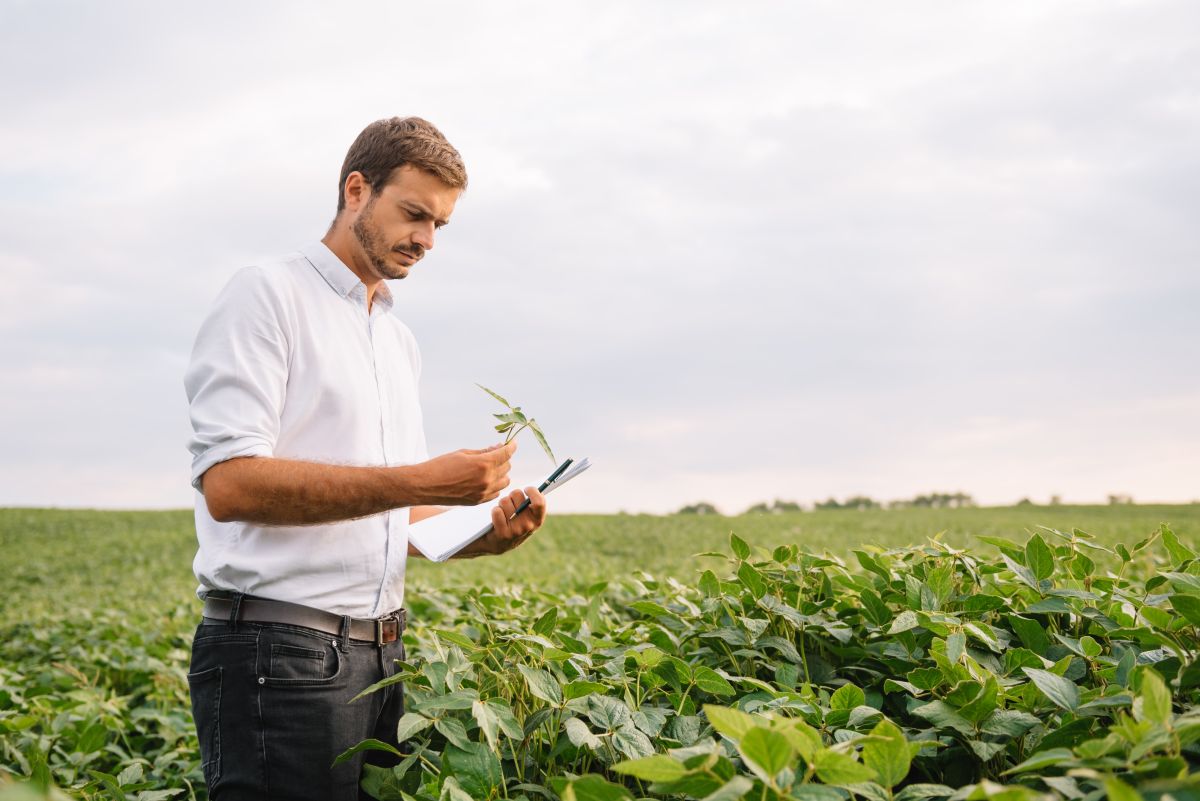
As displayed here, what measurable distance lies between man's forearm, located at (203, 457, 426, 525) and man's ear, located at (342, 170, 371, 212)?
92cm

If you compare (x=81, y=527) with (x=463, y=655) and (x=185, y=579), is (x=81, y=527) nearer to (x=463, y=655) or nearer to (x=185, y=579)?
(x=185, y=579)

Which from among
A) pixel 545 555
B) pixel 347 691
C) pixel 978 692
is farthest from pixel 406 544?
pixel 545 555

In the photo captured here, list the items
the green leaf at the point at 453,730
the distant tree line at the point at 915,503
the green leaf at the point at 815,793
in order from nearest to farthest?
the green leaf at the point at 815,793 < the green leaf at the point at 453,730 < the distant tree line at the point at 915,503

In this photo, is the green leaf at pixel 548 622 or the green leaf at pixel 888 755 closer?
the green leaf at pixel 888 755

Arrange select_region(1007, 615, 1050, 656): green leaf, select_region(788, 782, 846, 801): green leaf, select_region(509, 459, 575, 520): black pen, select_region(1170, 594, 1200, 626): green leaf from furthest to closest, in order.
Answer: select_region(509, 459, 575, 520): black pen → select_region(1007, 615, 1050, 656): green leaf → select_region(1170, 594, 1200, 626): green leaf → select_region(788, 782, 846, 801): green leaf

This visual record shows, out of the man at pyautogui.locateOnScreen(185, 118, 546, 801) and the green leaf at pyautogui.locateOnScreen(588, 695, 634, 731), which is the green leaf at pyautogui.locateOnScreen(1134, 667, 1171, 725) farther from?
the man at pyautogui.locateOnScreen(185, 118, 546, 801)

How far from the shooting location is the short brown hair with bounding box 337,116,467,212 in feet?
9.04

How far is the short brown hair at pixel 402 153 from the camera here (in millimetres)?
2754

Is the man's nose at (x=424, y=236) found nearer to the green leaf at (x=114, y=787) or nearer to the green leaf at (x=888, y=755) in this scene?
the green leaf at (x=114, y=787)

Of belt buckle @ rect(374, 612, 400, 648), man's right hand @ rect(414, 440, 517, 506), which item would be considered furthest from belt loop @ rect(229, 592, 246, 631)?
man's right hand @ rect(414, 440, 517, 506)

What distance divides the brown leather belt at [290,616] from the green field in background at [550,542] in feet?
14.7

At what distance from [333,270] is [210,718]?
1281mm

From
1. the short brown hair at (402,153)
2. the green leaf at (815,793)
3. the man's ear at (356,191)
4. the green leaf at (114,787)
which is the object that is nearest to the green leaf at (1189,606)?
the green leaf at (815,793)

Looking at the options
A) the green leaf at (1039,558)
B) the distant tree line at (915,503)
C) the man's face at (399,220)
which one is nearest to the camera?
the green leaf at (1039,558)
